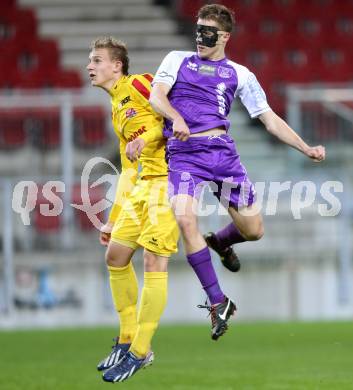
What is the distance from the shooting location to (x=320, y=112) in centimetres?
1750

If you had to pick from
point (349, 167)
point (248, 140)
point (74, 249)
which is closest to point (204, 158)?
point (74, 249)

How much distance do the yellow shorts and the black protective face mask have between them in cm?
97

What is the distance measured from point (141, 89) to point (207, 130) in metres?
0.68

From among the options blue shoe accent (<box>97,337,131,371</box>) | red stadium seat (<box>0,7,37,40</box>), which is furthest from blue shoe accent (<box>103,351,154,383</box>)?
red stadium seat (<box>0,7,37,40</box>)

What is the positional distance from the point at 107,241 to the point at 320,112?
9.17 metres

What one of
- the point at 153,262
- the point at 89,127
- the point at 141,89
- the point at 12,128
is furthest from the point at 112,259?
the point at 12,128

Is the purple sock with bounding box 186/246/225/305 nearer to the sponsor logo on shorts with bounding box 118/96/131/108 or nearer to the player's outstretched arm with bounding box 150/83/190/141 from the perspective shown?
the player's outstretched arm with bounding box 150/83/190/141

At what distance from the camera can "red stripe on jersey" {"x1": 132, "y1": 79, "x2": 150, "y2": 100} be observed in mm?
8413

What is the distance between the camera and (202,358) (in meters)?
11.2

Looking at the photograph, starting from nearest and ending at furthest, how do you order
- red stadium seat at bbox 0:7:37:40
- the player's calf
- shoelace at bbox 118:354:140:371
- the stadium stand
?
shoelace at bbox 118:354:140:371
the player's calf
red stadium seat at bbox 0:7:37:40
the stadium stand

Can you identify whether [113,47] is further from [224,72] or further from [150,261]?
[150,261]

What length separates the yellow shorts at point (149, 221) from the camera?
7.97 meters

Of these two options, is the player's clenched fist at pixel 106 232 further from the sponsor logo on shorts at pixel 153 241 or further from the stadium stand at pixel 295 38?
the stadium stand at pixel 295 38

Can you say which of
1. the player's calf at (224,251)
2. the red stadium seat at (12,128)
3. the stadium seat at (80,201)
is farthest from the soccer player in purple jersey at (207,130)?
the red stadium seat at (12,128)
